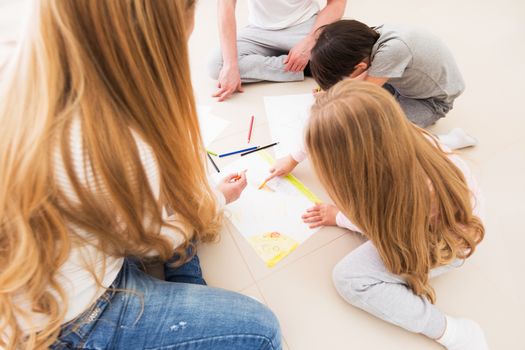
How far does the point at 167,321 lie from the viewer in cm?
65

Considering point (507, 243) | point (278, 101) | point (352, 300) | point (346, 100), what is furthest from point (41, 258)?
point (507, 243)

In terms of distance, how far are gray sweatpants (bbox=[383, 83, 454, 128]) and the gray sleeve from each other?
0.20 m

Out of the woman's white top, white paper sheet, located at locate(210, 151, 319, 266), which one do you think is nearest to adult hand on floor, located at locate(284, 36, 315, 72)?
white paper sheet, located at locate(210, 151, 319, 266)

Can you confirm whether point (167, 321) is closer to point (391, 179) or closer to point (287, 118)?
point (391, 179)

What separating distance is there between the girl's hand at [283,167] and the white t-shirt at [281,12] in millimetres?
796

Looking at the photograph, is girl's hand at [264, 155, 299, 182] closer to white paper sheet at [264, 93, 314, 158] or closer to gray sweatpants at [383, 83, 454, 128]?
white paper sheet at [264, 93, 314, 158]

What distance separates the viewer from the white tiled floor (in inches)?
32.4

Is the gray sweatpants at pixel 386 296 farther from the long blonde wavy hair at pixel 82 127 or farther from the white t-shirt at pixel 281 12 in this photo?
the white t-shirt at pixel 281 12

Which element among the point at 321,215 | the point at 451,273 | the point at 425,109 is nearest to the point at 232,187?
the point at 321,215

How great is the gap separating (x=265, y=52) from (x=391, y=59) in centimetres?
66

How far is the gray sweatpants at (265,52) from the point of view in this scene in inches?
56.5

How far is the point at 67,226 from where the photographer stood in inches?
19.8

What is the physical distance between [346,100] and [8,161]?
0.53 metres

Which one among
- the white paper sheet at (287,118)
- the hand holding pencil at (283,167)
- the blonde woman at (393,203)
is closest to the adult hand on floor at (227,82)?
the white paper sheet at (287,118)
